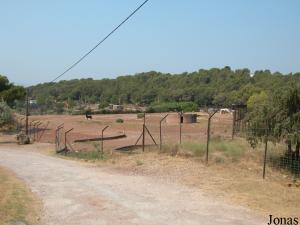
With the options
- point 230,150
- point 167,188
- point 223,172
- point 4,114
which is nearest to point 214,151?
point 230,150

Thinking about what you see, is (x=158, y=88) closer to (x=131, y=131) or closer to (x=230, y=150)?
(x=131, y=131)

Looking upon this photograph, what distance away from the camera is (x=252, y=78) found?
14850cm

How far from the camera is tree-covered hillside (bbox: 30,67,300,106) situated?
146 metres

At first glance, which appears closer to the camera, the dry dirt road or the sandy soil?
the dry dirt road

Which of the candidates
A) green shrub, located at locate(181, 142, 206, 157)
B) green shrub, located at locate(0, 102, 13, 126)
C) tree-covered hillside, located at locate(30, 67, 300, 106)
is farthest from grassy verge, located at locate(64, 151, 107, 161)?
tree-covered hillside, located at locate(30, 67, 300, 106)

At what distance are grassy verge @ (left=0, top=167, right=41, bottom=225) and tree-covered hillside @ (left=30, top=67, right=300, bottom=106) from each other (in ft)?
382

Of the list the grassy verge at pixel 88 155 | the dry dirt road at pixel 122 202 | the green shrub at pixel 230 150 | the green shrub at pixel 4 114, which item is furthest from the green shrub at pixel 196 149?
the green shrub at pixel 4 114

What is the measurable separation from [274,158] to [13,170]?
33.5ft

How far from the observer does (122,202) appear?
12.0 metres

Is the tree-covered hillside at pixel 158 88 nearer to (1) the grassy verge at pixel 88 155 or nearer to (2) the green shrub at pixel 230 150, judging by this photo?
(1) the grassy verge at pixel 88 155

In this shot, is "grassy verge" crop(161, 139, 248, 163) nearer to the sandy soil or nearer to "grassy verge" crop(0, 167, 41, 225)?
the sandy soil

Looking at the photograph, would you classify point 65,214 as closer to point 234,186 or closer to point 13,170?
point 234,186

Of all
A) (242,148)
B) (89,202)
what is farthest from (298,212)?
(242,148)

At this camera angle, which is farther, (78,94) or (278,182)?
(78,94)
